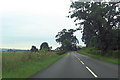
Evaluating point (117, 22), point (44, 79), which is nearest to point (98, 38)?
point (117, 22)

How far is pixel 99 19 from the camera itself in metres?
33.8

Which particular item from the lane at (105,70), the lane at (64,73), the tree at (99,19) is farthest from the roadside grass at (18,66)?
the tree at (99,19)

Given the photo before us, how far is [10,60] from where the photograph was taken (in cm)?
1438

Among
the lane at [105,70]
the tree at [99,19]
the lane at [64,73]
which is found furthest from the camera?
the tree at [99,19]

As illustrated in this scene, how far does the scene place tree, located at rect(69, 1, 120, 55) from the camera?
3481cm

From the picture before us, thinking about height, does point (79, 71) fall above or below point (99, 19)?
below

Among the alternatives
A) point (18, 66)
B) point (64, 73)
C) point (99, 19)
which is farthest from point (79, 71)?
point (99, 19)

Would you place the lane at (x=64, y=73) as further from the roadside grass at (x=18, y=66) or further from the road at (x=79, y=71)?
the roadside grass at (x=18, y=66)

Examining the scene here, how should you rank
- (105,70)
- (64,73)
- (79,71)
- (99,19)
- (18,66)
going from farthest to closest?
1. (99,19)
2. (18,66)
3. (105,70)
4. (79,71)
5. (64,73)

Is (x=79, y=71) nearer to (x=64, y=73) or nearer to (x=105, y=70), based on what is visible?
(x=64, y=73)

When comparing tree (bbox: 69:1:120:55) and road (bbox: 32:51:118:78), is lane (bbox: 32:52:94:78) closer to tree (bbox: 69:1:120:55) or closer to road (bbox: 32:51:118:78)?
road (bbox: 32:51:118:78)

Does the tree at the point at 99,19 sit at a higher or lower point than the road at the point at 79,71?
higher

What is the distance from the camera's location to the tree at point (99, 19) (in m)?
34.8

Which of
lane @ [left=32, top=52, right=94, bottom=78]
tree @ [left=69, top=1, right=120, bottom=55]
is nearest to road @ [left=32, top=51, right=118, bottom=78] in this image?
lane @ [left=32, top=52, right=94, bottom=78]
